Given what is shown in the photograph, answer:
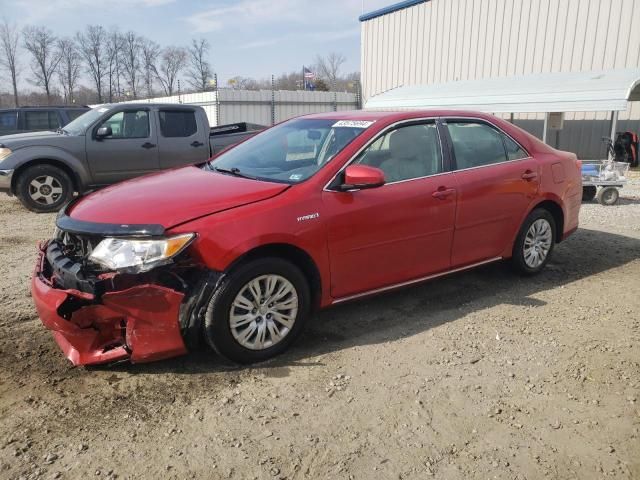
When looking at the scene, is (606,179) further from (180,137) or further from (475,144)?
(180,137)

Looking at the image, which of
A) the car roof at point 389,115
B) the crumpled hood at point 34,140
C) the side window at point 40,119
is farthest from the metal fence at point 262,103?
the car roof at point 389,115

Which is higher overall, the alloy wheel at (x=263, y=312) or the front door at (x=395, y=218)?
the front door at (x=395, y=218)

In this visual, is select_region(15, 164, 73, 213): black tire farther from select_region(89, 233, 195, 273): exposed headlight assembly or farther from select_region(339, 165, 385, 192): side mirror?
select_region(339, 165, 385, 192): side mirror

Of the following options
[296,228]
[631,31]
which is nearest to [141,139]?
[296,228]

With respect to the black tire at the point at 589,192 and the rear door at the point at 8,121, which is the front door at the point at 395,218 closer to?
the black tire at the point at 589,192

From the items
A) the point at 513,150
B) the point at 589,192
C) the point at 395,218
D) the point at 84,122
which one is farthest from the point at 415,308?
the point at 84,122

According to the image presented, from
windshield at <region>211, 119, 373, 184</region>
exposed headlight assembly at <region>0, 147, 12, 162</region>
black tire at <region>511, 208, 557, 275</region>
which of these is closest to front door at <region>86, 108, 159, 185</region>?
exposed headlight assembly at <region>0, 147, 12, 162</region>

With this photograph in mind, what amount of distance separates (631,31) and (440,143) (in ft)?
48.8

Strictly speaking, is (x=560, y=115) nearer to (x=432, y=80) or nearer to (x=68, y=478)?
(x=432, y=80)

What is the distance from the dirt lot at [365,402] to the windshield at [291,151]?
125 centimetres

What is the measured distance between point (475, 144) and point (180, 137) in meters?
6.21

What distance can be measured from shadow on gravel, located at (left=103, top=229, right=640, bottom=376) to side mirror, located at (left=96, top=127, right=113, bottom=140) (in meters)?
6.03

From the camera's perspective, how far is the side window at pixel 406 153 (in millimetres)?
4137

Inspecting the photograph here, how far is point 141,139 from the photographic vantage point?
364 inches
